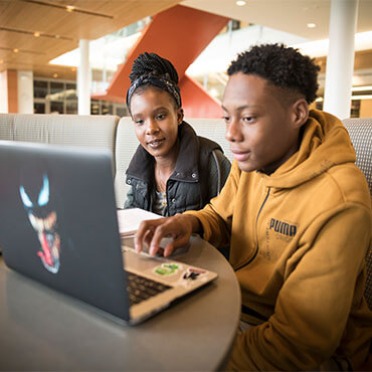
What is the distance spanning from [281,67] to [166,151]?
0.75 meters

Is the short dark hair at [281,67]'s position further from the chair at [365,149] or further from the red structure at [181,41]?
the red structure at [181,41]

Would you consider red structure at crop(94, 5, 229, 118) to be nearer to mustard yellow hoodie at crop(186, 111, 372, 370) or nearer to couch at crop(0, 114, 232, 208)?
couch at crop(0, 114, 232, 208)

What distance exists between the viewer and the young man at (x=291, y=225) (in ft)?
2.24

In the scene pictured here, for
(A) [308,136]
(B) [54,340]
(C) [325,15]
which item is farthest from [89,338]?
(C) [325,15]

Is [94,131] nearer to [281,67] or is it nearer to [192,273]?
[281,67]

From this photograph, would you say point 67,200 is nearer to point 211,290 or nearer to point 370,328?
point 211,290

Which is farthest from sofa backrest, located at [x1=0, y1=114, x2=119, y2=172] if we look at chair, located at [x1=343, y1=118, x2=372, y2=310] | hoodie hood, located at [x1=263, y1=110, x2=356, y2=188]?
hoodie hood, located at [x1=263, y1=110, x2=356, y2=188]

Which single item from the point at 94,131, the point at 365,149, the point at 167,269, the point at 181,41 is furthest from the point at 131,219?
the point at 181,41

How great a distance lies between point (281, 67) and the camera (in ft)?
2.64

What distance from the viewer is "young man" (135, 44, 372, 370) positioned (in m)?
0.68

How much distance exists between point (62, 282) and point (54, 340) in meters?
0.10

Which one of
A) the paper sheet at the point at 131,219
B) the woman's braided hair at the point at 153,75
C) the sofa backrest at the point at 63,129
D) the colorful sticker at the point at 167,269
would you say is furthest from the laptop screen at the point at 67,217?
the sofa backrest at the point at 63,129

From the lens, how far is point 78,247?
1.64 ft

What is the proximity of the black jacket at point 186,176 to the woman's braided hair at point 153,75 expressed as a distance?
0.20 meters
